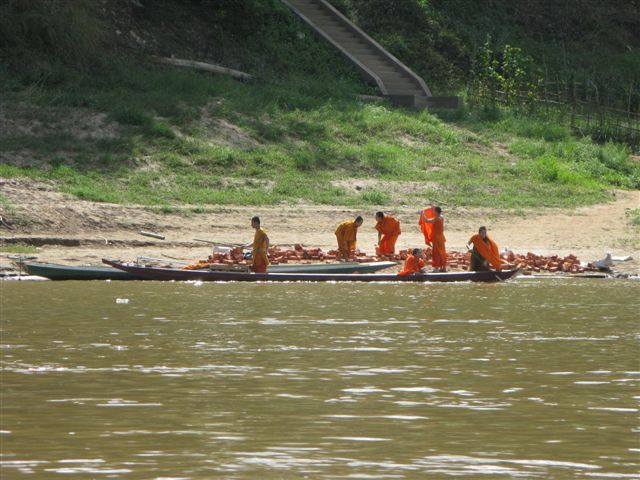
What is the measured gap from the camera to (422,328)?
599 inches

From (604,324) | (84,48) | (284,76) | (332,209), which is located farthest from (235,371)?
(284,76)

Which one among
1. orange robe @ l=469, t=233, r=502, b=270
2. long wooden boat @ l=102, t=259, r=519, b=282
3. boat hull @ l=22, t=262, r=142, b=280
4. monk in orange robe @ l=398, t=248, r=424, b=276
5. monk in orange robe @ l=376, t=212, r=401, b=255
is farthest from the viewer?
monk in orange robe @ l=376, t=212, r=401, b=255

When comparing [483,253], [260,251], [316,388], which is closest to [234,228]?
[260,251]

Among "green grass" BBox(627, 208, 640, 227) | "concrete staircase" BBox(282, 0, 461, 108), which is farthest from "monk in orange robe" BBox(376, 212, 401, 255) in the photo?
"concrete staircase" BBox(282, 0, 461, 108)

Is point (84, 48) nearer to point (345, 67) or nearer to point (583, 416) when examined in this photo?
point (345, 67)

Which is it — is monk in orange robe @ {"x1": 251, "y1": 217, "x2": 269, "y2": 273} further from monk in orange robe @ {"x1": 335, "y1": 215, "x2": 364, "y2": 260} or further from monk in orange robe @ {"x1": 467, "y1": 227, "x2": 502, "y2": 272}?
monk in orange robe @ {"x1": 467, "y1": 227, "x2": 502, "y2": 272}

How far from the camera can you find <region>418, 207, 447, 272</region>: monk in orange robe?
21.0 meters

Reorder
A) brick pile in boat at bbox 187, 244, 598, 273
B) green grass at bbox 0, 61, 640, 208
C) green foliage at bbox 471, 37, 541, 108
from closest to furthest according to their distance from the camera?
brick pile in boat at bbox 187, 244, 598, 273, green grass at bbox 0, 61, 640, 208, green foliage at bbox 471, 37, 541, 108

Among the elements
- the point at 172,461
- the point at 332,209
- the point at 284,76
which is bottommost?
the point at 172,461

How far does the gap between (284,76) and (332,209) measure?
9188 mm

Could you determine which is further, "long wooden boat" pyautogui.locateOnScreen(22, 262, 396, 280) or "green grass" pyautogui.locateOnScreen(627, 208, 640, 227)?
"green grass" pyautogui.locateOnScreen(627, 208, 640, 227)

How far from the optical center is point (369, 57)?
118ft

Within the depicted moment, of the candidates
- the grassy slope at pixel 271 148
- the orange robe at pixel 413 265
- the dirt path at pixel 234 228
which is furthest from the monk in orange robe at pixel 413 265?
the grassy slope at pixel 271 148

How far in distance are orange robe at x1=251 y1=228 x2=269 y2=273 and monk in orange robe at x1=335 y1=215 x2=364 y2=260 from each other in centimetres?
177
